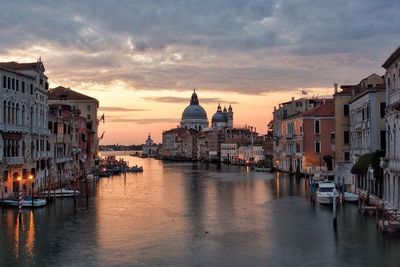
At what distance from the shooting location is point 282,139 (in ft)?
227

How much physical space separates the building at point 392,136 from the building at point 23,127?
60.4 ft

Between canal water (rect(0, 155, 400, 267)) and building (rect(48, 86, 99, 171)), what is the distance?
31.2 m

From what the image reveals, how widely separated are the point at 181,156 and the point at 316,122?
111 m

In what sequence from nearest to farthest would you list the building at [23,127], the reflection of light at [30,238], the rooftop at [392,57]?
the reflection of light at [30,238]
the rooftop at [392,57]
the building at [23,127]

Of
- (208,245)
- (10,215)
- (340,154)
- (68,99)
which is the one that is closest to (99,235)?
(208,245)

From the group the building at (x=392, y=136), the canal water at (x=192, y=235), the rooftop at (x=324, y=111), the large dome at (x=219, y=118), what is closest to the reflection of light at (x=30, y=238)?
the canal water at (x=192, y=235)

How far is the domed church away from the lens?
186 meters

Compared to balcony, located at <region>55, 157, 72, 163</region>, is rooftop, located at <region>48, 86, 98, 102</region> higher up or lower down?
higher up

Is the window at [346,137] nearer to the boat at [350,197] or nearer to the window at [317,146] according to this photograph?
the boat at [350,197]

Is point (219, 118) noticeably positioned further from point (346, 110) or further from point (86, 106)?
point (346, 110)

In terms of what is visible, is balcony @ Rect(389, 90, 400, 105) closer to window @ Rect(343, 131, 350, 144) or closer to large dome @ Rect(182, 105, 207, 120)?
window @ Rect(343, 131, 350, 144)

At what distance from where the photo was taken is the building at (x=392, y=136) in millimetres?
23188

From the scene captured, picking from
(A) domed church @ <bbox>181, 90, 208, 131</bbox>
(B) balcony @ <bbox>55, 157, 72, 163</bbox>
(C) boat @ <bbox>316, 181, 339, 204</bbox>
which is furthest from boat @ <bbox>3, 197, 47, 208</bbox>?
(A) domed church @ <bbox>181, 90, 208, 131</bbox>

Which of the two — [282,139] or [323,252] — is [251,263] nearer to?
[323,252]
